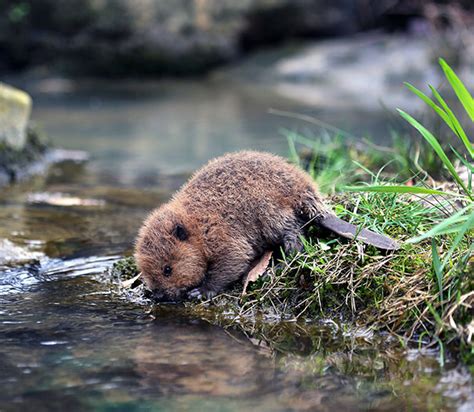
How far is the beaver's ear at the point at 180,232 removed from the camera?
4.82 m

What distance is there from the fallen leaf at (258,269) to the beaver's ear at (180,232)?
0.51m

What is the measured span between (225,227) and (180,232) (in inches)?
12.3

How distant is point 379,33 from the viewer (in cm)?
2028

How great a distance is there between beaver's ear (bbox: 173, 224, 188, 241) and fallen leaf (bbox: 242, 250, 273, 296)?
51cm

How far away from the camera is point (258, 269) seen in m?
4.81

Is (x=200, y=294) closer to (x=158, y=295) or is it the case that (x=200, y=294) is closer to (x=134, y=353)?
(x=158, y=295)

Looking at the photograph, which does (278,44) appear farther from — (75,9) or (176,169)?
(176,169)

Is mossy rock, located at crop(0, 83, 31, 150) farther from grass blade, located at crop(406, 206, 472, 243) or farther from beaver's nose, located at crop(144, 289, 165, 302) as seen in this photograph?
grass blade, located at crop(406, 206, 472, 243)

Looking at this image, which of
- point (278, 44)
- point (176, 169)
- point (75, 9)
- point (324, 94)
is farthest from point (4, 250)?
point (278, 44)

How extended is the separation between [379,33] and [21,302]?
57.1 feet

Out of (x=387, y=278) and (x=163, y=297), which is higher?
(x=387, y=278)

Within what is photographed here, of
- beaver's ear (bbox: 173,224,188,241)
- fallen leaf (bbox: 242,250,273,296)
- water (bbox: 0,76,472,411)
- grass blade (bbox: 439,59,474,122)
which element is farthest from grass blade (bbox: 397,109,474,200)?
beaver's ear (bbox: 173,224,188,241)

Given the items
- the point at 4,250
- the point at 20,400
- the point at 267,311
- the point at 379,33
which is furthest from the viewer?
the point at 379,33

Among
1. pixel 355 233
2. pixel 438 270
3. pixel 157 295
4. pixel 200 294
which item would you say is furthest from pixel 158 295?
pixel 438 270
